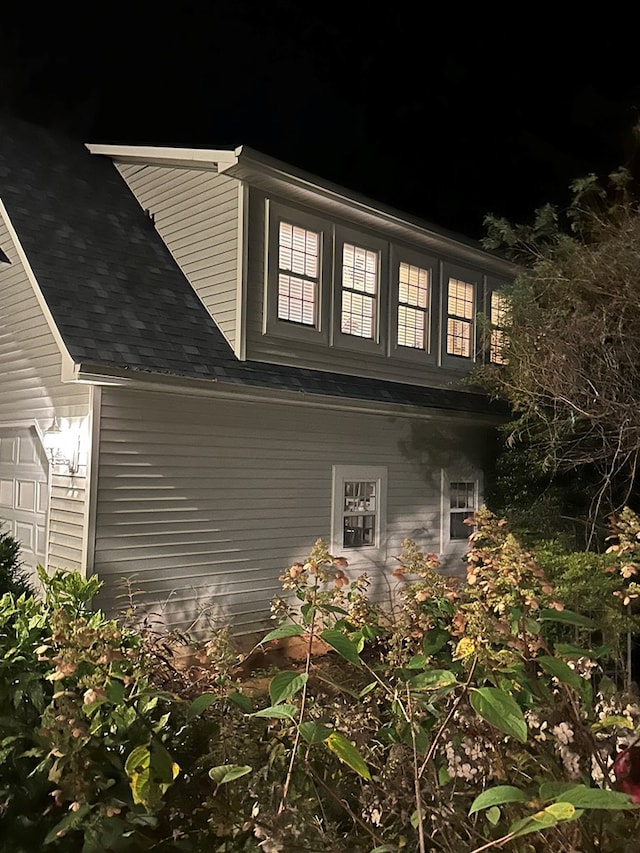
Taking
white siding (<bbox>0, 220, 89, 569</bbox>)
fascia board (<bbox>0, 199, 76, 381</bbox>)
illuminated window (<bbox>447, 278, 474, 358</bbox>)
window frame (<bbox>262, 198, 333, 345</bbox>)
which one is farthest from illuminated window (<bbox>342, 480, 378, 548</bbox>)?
fascia board (<bbox>0, 199, 76, 381</bbox>)

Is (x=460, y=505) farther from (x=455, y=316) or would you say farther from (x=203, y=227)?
(x=203, y=227)

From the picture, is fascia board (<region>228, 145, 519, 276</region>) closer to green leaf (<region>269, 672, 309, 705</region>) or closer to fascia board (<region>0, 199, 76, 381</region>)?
fascia board (<region>0, 199, 76, 381</region>)

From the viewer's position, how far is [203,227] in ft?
25.2

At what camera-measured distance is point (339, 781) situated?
2.40 metres

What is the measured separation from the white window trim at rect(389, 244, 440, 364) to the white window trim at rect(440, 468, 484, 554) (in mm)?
1628

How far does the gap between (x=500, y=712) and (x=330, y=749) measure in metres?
0.56

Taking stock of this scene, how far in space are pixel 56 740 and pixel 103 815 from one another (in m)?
0.29

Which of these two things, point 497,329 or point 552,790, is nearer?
point 552,790

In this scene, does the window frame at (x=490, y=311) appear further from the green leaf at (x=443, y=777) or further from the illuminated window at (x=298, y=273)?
the green leaf at (x=443, y=777)

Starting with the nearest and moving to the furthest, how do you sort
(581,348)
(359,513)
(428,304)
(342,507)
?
(581,348), (342,507), (359,513), (428,304)

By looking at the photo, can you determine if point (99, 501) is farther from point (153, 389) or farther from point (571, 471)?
point (571, 471)

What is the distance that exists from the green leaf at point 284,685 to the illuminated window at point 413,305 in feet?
23.9

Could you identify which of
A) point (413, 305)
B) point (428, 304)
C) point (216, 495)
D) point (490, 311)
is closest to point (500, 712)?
point (216, 495)

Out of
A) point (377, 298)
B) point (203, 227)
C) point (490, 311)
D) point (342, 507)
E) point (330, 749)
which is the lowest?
point (330, 749)
